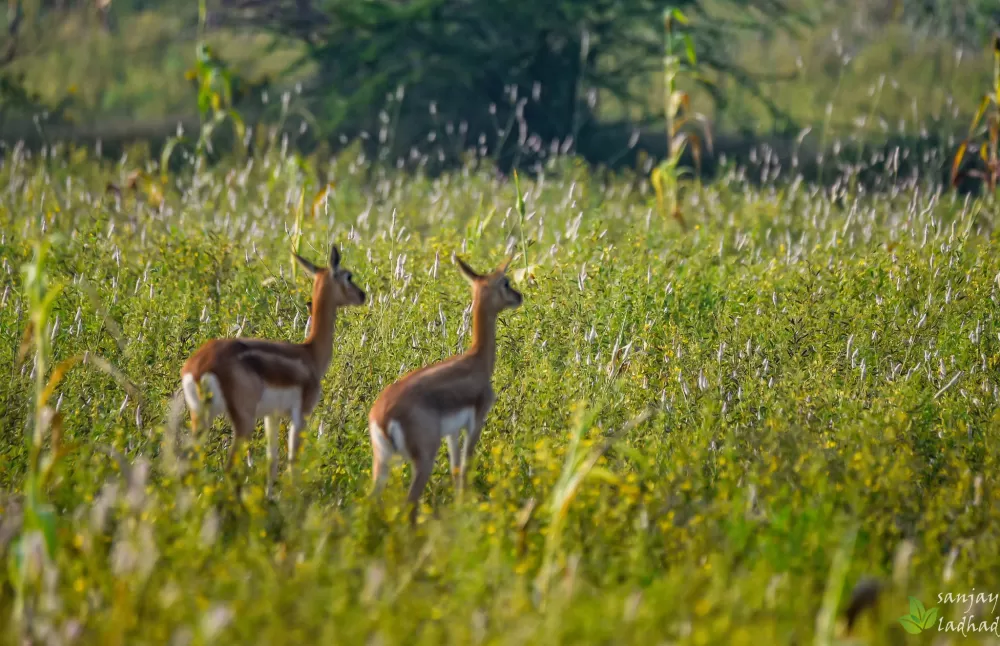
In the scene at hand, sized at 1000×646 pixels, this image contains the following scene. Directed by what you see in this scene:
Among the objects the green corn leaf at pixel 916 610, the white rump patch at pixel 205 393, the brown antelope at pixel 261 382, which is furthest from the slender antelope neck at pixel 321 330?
the green corn leaf at pixel 916 610

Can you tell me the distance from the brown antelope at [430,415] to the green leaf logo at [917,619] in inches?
69.0

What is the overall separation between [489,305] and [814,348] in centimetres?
187

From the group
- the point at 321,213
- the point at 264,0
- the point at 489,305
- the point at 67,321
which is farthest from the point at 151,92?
the point at 489,305

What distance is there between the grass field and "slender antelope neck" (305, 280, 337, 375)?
234 millimetres

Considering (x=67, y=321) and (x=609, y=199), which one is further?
(x=609, y=199)

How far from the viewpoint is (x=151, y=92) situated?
18438mm

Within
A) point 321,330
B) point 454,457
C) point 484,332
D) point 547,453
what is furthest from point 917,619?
point 321,330

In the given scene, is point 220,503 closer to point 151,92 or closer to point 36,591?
point 36,591

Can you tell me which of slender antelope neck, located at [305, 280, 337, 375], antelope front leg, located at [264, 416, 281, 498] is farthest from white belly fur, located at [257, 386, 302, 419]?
slender antelope neck, located at [305, 280, 337, 375]

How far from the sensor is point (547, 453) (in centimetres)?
419

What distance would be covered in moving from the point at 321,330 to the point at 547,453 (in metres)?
1.79

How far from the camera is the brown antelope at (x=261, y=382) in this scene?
4.89 metres

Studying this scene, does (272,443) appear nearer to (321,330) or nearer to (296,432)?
(296,432)

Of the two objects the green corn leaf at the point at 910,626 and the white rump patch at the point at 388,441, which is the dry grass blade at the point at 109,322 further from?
the green corn leaf at the point at 910,626
